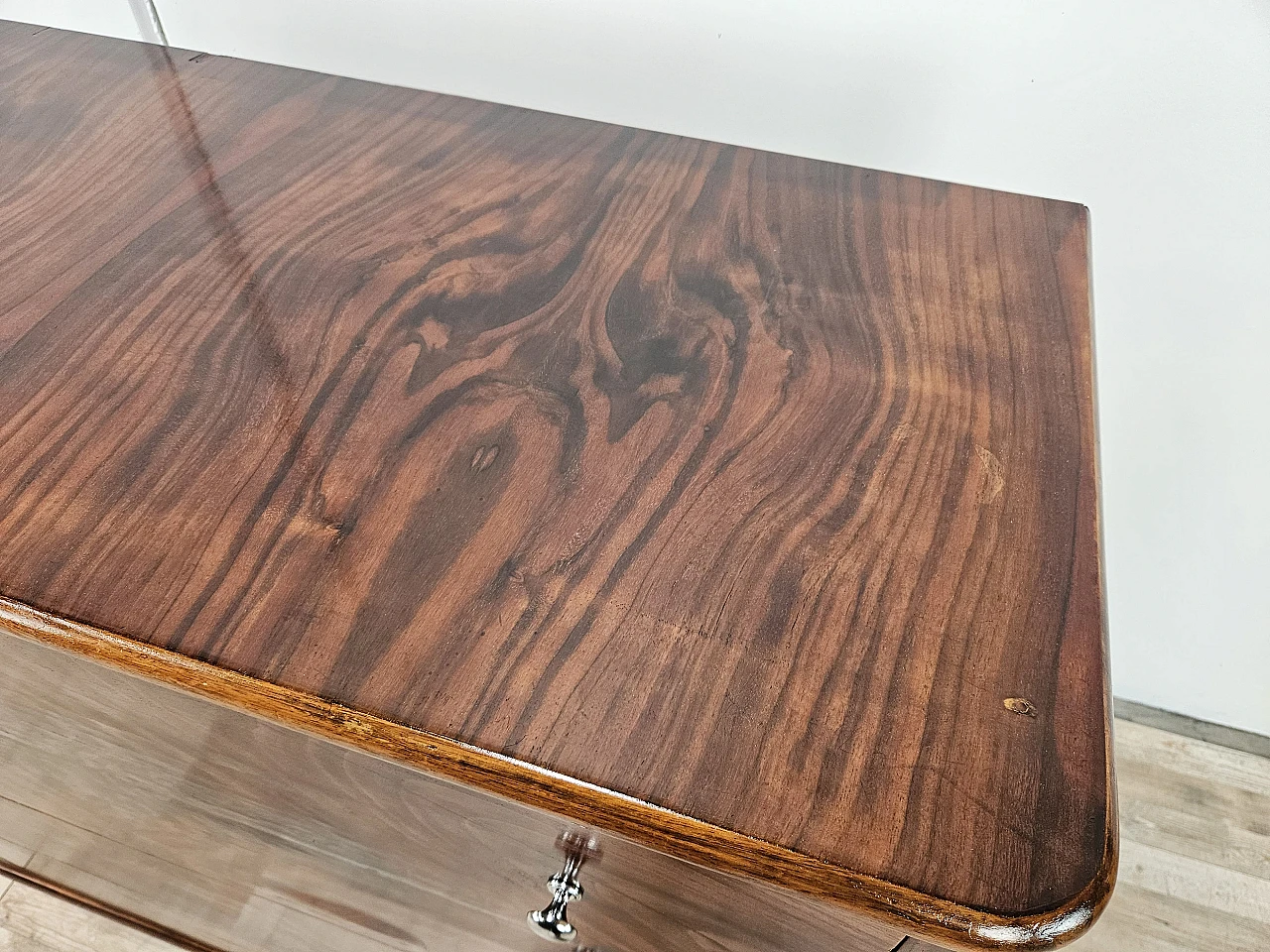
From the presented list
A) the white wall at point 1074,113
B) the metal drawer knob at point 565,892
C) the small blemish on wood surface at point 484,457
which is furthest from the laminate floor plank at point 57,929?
the white wall at point 1074,113

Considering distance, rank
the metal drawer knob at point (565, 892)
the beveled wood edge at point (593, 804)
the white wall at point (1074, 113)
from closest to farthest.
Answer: the beveled wood edge at point (593, 804)
the metal drawer knob at point (565, 892)
the white wall at point (1074, 113)

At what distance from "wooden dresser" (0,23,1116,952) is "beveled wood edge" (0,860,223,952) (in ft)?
0.43

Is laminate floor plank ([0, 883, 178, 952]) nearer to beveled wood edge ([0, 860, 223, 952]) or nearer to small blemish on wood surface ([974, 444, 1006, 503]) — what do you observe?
beveled wood edge ([0, 860, 223, 952])

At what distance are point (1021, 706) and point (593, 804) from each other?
0.54 ft

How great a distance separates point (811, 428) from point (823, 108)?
43cm

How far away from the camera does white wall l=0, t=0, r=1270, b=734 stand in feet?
2.39

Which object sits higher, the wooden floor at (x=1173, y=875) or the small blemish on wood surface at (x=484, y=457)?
the small blemish on wood surface at (x=484, y=457)

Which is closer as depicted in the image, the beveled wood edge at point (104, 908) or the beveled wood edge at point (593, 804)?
the beveled wood edge at point (593, 804)

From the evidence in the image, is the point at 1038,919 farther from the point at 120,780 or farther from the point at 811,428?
the point at 120,780

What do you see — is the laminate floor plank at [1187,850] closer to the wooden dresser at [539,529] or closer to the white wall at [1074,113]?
the white wall at [1074,113]

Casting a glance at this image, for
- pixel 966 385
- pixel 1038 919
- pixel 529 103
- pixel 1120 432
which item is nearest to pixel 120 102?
pixel 529 103

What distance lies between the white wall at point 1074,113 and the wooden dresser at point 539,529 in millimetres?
173

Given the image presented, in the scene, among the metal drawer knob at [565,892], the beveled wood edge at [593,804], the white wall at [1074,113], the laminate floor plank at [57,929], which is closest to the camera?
the beveled wood edge at [593,804]

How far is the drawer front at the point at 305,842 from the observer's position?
43 centimetres
